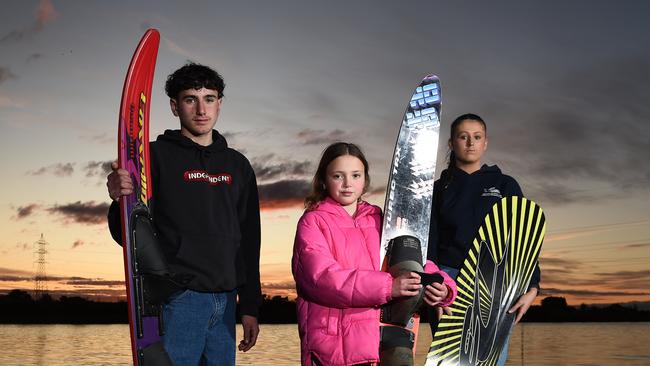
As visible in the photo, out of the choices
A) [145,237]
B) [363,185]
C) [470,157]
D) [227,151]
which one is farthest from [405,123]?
[145,237]

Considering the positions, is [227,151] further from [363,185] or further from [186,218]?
[363,185]

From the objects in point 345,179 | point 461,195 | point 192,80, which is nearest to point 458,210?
point 461,195

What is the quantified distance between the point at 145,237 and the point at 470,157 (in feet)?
6.43

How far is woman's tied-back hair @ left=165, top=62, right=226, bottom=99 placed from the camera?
3.68 meters

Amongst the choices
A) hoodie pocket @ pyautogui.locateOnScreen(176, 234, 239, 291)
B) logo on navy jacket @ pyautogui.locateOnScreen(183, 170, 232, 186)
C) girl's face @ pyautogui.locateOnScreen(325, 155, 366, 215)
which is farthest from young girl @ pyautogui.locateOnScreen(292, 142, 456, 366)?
logo on navy jacket @ pyautogui.locateOnScreen(183, 170, 232, 186)

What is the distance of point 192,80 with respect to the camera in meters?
3.68

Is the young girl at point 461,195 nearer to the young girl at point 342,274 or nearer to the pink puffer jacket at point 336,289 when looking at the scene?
the young girl at point 342,274

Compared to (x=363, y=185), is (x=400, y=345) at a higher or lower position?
lower

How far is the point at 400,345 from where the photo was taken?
3.58 meters

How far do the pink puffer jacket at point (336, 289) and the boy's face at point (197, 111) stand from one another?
685 millimetres

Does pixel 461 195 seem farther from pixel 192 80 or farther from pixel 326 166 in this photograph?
pixel 192 80

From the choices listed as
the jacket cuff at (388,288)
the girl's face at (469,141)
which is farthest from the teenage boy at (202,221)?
the girl's face at (469,141)

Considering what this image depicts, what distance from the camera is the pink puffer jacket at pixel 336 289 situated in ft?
10.6

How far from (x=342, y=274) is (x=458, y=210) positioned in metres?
1.35
